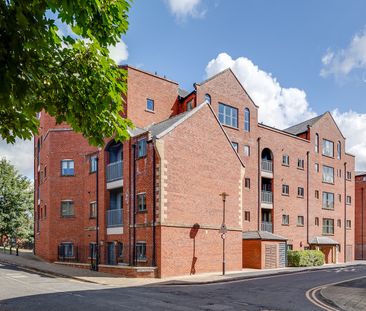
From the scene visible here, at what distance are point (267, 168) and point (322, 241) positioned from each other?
1055 centimetres

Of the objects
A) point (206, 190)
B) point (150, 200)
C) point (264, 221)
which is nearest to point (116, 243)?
point (150, 200)

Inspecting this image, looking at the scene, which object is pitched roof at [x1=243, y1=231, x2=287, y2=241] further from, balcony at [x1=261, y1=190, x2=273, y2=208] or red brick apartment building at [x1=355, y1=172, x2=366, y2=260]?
red brick apartment building at [x1=355, y1=172, x2=366, y2=260]

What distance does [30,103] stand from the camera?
588 cm

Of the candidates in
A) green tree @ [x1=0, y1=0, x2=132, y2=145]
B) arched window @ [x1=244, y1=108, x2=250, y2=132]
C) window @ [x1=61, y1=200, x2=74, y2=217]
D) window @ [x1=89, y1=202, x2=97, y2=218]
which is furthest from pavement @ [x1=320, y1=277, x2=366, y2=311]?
window @ [x1=61, y1=200, x2=74, y2=217]

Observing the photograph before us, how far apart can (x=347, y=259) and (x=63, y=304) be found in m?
42.1

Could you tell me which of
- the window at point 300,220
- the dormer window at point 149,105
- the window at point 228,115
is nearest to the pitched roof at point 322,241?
the window at point 300,220

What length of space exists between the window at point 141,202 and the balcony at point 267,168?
1571cm

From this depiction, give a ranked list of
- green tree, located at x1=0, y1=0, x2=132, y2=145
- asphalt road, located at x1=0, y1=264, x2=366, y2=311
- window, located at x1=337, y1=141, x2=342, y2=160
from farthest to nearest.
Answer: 1. window, located at x1=337, y1=141, x2=342, y2=160
2. asphalt road, located at x1=0, y1=264, x2=366, y2=311
3. green tree, located at x1=0, y1=0, x2=132, y2=145

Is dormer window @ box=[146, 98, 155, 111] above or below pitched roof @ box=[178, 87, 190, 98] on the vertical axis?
below

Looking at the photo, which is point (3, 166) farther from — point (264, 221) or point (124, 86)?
point (124, 86)

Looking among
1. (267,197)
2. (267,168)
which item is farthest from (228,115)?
(267,197)

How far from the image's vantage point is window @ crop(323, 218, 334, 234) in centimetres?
4466

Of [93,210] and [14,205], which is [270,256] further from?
[14,205]

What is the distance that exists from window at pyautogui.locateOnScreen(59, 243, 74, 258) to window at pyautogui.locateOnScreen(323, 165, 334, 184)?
27801mm
